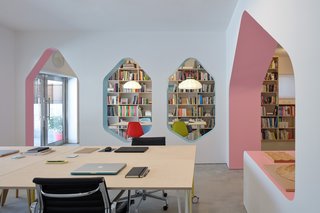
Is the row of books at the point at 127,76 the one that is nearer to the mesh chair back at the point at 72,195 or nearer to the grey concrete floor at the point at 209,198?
the grey concrete floor at the point at 209,198

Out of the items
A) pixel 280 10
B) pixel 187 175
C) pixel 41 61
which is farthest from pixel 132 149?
pixel 41 61

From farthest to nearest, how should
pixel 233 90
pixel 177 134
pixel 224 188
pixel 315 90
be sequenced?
pixel 177 134
pixel 233 90
pixel 224 188
pixel 315 90

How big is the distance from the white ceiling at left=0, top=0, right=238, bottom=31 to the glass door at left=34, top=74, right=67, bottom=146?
2.34 metres

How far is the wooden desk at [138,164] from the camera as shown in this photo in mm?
1785

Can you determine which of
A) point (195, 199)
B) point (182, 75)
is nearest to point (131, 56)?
point (182, 75)

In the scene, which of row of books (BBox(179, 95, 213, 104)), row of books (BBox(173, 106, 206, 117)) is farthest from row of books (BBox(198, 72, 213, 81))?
row of books (BBox(173, 106, 206, 117))

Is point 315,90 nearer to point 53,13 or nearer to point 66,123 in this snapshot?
point 53,13

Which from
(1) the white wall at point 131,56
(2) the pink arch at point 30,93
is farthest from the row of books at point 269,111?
(2) the pink arch at point 30,93

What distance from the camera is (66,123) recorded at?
8594 millimetres

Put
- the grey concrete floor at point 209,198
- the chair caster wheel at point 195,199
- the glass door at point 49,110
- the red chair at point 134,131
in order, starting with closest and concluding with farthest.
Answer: the grey concrete floor at point 209,198 → the chair caster wheel at point 195,199 → the red chair at point 134,131 → the glass door at point 49,110

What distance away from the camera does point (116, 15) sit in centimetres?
452

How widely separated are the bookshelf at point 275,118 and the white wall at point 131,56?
6.36 feet

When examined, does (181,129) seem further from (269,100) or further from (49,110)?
(49,110)

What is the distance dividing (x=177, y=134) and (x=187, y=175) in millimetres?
3502
